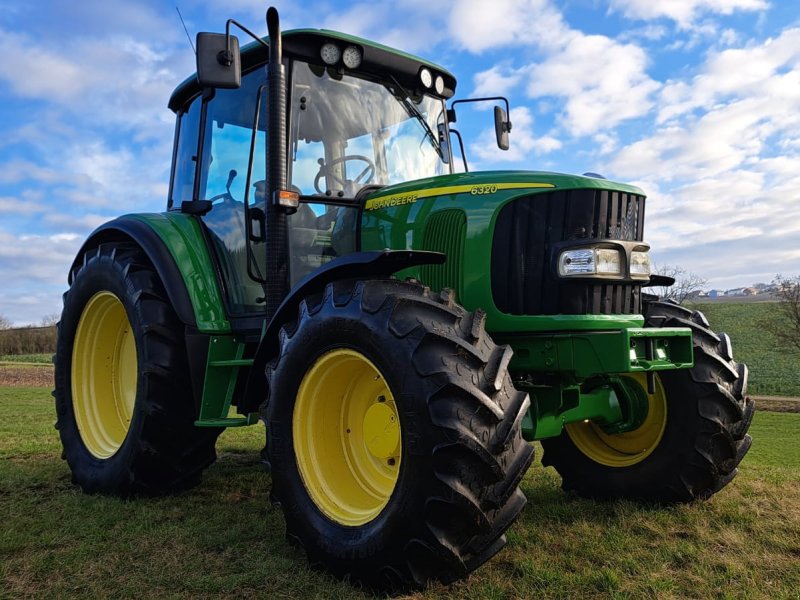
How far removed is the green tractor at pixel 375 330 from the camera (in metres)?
2.71

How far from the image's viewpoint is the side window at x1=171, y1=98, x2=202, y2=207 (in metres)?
5.04

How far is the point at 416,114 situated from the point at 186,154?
186 cm

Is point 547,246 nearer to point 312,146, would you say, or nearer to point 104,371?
point 312,146

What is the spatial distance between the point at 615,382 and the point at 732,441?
75 cm

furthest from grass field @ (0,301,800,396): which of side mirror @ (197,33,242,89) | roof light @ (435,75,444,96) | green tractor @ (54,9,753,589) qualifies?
side mirror @ (197,33,242,89)

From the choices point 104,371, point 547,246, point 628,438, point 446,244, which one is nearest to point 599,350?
point 547,246

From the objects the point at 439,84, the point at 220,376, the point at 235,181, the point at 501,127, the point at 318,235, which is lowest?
the point at 220,376

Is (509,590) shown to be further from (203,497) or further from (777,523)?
(203,497)

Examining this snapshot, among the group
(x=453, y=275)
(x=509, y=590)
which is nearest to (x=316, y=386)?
(x=453, y=275)

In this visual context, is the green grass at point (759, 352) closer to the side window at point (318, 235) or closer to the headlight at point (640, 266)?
the headlight at point (640, 266)

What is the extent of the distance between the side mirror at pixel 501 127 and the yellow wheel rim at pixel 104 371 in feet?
10.3

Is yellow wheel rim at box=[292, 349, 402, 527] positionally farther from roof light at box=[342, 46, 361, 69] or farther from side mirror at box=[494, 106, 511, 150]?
side mirror at box=[494, 106, 511, 150]

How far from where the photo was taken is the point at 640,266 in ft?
11.8

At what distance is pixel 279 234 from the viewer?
3953mm
